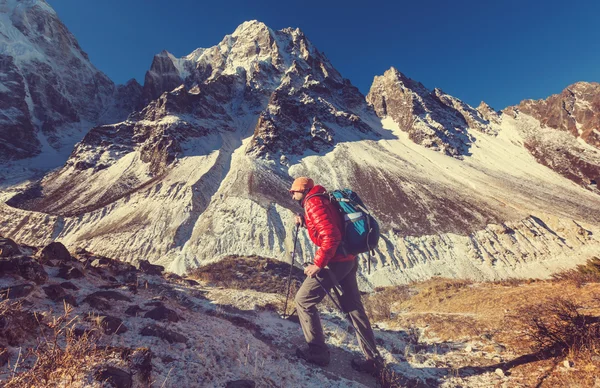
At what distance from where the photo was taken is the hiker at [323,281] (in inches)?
202

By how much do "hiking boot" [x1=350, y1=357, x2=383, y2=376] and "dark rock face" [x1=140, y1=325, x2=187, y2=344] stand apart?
319cm

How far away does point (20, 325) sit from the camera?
3553 millimetres

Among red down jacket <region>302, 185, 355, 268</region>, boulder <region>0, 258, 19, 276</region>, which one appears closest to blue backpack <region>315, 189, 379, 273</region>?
red down jacket <region>302, 185, 355, 268</region>

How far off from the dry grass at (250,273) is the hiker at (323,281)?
14.0m

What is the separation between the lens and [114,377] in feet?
9.20

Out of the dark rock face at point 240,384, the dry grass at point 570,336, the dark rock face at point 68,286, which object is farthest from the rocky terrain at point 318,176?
the dark rock face at point 240,384

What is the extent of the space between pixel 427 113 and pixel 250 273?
75.9 meters

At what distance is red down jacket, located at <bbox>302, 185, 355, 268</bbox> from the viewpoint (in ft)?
16.6

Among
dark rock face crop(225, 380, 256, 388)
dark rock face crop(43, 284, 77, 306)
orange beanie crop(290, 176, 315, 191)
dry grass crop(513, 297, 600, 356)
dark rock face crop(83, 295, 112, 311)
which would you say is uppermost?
orange beanie crop(290, 176, 315, 191)

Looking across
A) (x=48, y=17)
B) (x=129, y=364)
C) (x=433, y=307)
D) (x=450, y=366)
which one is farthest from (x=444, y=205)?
(x=48, y=17)

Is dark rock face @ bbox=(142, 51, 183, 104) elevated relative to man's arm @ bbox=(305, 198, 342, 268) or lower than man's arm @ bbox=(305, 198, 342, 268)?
elevated

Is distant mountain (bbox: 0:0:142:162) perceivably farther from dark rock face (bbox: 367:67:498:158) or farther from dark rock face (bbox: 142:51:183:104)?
dark rock face (bbox: 367:67:498:158)

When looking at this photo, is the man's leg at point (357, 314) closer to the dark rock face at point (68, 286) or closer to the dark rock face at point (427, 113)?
the dark rock face at point (68, 286)

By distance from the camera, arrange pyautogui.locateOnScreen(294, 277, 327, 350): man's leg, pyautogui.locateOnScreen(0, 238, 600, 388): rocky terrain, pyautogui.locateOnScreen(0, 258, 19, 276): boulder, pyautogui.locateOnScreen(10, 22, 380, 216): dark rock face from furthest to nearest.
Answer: pyautogui.locateOnScreen(10, 22, 380, 216): dark rock face → pyautogui.locateOnScreen(0, 258, 19, 276): boulder → pyautogui.locateOnScreen(294, 277, 327, 350): man's leg → pyautogui.locateOnScreen(0, 238, 600, 388): rocky terrain
